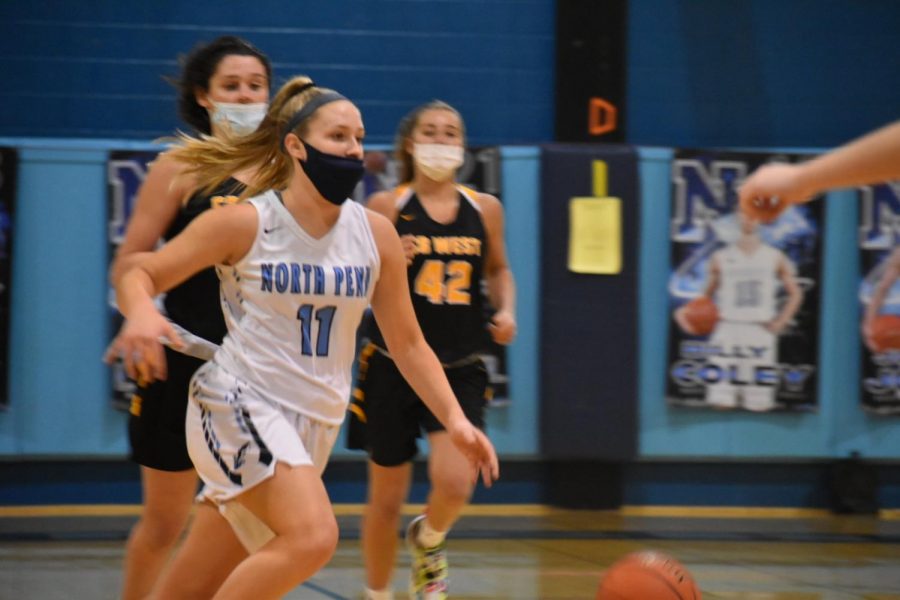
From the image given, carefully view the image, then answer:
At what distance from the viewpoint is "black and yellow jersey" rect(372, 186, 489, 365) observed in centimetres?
518

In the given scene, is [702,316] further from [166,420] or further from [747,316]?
[166,420]

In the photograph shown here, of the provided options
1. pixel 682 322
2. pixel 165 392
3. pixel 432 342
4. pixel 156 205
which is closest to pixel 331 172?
pixel 156 205

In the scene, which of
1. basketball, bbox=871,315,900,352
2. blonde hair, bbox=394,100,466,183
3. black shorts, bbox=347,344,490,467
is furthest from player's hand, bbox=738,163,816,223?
basketball, bbox=871,315,900,352

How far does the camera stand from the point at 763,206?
2.56 m

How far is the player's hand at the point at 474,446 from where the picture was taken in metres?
3.58

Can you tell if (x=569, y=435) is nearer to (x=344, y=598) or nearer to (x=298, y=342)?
(x=344, y=598)

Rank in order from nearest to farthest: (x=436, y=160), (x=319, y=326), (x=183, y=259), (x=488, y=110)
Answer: (x=183, y=259) → (x=319, y=326) → (x=436, y=160) → (x=488, y=110)

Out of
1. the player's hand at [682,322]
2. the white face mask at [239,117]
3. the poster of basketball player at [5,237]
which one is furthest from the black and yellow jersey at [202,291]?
the player's hand at [682,322]

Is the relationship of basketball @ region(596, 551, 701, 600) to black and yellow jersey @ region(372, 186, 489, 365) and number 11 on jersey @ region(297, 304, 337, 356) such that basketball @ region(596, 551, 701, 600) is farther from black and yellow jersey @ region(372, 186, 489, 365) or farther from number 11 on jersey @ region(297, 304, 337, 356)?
black and yellow jersey @ region(372, 186, 489, 365)

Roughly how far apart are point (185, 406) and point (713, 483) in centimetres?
493

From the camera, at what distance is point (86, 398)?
7.53 metres

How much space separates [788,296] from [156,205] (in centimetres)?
498

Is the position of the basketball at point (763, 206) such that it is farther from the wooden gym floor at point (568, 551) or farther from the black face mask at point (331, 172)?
the wooden gym floor at point (568, 551)

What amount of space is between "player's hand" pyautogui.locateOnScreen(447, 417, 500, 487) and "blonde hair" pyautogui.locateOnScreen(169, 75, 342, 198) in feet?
2.83
